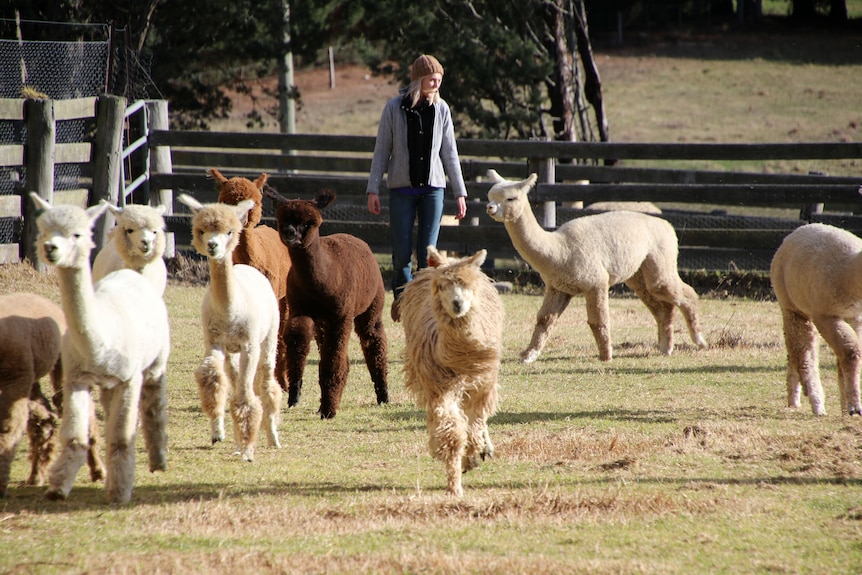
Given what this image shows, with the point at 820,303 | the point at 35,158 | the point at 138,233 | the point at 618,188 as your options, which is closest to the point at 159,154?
the point at 35,158

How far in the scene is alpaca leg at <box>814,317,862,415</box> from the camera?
19.9 ft

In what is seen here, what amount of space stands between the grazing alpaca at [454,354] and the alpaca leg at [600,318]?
10.9 ft

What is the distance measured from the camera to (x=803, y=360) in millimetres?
6430

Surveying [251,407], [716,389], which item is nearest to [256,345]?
[251,407]

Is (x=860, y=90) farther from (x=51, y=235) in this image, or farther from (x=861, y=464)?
(x=51, y=235)

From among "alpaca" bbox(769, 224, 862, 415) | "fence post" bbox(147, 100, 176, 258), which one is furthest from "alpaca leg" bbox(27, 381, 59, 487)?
"fence post" bbox(147, 100, 176, 258)

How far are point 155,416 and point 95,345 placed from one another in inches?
34.1

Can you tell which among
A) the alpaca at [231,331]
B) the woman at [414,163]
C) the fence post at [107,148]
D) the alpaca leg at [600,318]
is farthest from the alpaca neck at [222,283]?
the fence post at [107,148]

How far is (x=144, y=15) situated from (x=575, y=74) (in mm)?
8095

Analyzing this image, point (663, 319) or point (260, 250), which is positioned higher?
point (260, 250)

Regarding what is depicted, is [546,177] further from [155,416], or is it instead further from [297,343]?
[155,416]

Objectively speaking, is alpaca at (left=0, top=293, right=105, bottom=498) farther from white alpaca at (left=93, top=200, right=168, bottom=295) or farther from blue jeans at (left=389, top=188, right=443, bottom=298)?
blue jeans at (left=389, top=188, right=443, bottom=298)

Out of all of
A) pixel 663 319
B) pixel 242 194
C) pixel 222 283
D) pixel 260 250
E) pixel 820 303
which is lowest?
pixel 663 319

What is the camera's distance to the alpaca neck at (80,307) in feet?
12.9
